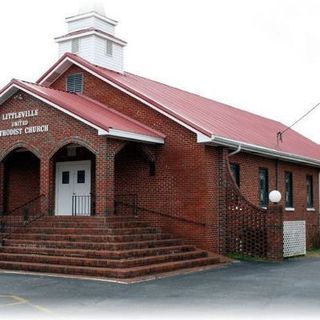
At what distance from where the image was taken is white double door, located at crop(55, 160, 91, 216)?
71.9 feet

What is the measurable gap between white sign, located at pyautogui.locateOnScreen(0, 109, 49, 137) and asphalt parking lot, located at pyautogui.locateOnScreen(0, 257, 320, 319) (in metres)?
5.84

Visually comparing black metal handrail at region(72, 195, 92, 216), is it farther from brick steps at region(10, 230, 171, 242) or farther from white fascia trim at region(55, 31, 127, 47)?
white fascia trim at region(55, 31, 127, 47)

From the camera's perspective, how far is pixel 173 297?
12.1 m

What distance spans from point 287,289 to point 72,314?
527cm

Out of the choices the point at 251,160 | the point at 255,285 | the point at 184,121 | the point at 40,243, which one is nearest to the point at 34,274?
the point at 40,243

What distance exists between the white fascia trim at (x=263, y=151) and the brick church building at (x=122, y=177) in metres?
0.07

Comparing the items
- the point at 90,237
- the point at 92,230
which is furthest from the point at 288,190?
the point at 90,237

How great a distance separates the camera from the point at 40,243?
58.1 ft

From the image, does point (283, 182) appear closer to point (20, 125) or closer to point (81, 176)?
point (81, 176)

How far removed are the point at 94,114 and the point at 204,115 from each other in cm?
499

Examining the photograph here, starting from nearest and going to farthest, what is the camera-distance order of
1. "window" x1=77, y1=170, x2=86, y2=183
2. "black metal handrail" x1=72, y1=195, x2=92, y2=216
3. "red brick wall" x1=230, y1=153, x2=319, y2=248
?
"black metal handrail" x1=72, y1=195, x2=92, y2=216 → "window" x1=77, y1=170, x2=86, y2=183 → "red brick wall" x1=230, y1=153, x2=319, y2=248

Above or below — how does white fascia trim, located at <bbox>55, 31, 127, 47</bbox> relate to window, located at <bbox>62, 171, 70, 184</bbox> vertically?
above

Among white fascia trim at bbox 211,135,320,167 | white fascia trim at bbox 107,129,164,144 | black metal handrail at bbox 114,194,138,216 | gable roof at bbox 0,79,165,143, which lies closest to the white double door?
black metal handrail at bbox 114,194,138,216

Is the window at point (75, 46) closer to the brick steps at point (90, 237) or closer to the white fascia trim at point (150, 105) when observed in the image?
the white fascia trim at point (150, 105)
